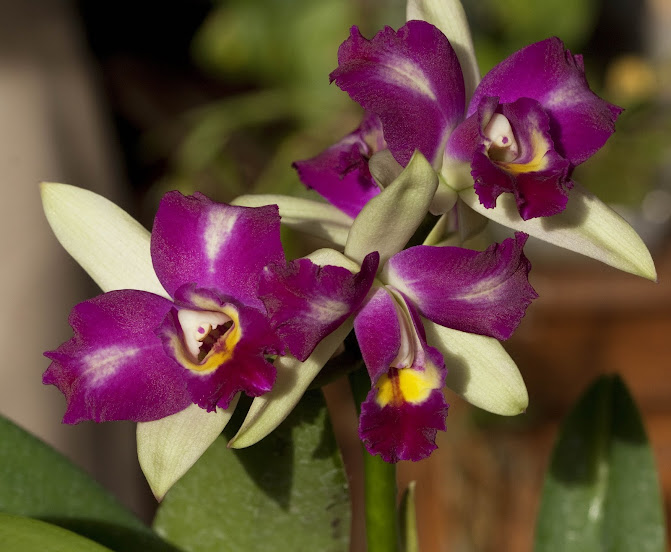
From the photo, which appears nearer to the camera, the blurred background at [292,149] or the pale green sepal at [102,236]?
the pale green sepal at [102,236]

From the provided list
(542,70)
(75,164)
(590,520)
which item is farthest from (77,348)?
(75,164)

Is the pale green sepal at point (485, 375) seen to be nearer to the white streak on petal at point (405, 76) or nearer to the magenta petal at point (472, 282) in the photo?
the magenta petal at point (472, 282)

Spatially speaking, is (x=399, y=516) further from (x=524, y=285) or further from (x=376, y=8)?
(x=376, y=8)

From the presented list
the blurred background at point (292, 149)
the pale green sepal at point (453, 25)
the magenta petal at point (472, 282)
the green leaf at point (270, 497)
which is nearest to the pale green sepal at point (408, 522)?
the green leaf at point (270, 497)

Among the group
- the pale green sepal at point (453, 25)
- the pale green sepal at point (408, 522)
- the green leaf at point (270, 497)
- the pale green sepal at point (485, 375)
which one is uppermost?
the pale green sepal at point (453, 25)

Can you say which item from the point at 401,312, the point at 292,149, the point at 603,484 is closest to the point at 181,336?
the point at 401,312

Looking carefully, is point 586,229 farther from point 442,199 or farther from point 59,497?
point 59,497

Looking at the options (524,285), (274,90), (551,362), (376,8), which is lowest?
(551,362)
